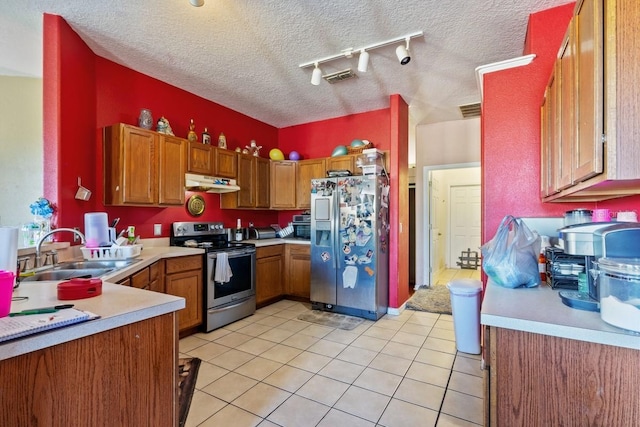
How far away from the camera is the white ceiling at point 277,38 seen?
6.79 ft

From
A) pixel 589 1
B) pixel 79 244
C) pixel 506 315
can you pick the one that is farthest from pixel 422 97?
pixel 79 244

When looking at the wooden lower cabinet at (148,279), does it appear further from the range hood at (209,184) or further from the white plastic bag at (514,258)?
the white plastic bag at (514,258)

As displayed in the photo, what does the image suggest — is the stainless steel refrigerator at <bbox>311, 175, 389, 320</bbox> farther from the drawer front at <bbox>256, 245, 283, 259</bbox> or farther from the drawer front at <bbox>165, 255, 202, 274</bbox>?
the drawer front at <bbox>165, 255, 202, 274</bbox>

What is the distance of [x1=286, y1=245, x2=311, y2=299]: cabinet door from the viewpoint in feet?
13.1

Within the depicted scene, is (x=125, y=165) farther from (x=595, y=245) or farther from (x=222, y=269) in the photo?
(x=595, y=245)

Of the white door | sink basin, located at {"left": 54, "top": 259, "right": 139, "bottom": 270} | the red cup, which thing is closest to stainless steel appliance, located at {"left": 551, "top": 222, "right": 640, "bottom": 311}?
the red cup

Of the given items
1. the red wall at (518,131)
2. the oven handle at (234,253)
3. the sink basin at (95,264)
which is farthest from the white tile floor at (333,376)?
the red wall at (518,131)

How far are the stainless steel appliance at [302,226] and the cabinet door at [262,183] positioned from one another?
1.62ft

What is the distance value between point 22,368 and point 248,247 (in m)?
2.67

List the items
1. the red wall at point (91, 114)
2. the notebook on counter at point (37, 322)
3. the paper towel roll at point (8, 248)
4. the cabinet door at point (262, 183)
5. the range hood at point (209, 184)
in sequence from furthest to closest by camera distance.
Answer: the cabinet door at point (262, 183), the range hood at point (209, 184), the red wall at point (91, 114), the paper towel roll at point (8, 248), the notebook on counter at point (37, 322)

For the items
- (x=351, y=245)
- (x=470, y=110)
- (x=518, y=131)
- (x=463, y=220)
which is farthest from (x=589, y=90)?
(x=463, y=220)

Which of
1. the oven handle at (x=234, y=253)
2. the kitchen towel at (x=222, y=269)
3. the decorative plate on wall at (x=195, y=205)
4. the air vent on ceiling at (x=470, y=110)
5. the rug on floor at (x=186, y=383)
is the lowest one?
the rug on floor at (x=186, y=383)

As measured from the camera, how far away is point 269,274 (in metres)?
3.93

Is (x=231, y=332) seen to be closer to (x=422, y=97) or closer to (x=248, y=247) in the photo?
(x=248, y=247)
